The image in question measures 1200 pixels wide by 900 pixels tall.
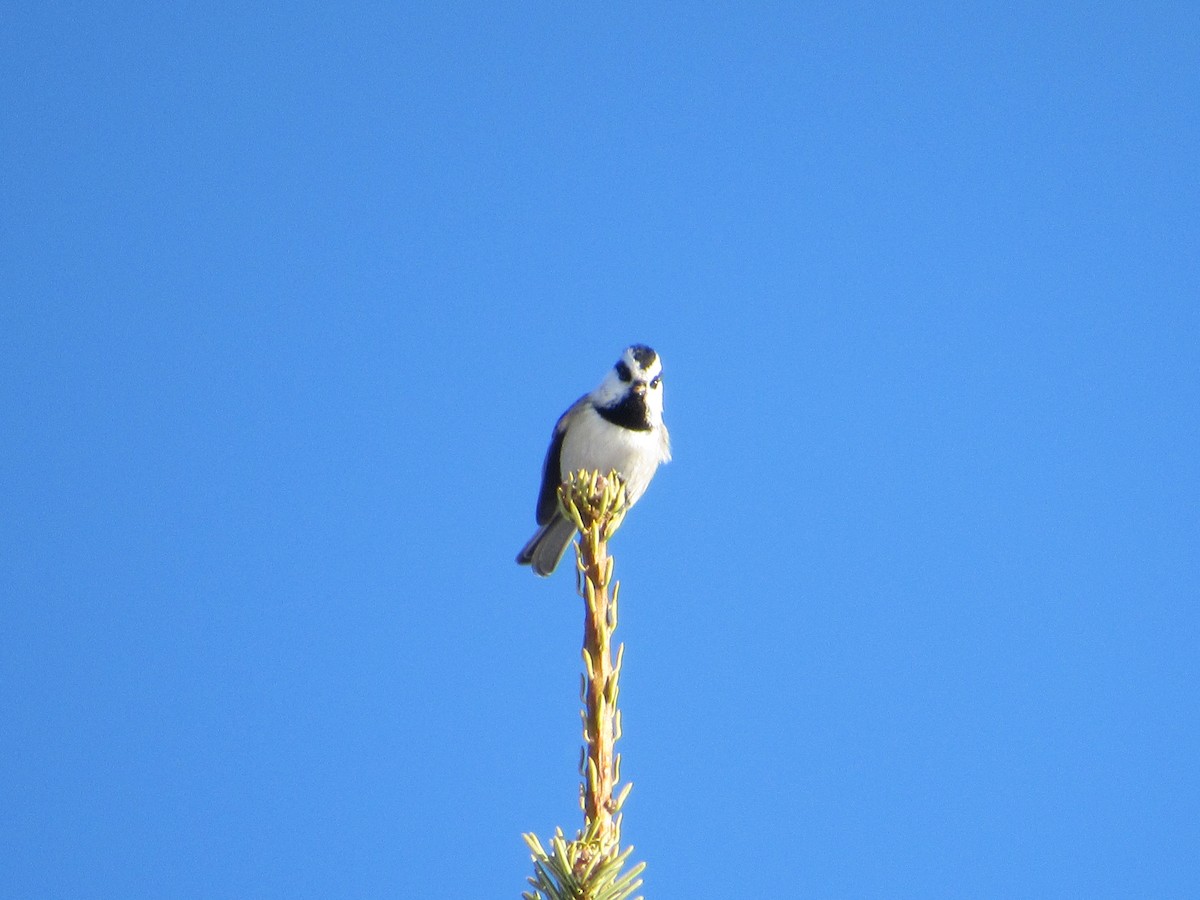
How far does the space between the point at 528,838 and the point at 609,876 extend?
142 millimetres

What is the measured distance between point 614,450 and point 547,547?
3.31 ft

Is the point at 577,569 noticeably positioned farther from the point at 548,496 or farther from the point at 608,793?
the point at 548,496

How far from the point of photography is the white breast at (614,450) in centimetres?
697

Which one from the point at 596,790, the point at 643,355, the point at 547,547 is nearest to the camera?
the point at 596,790

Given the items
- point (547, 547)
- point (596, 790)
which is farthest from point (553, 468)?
point (596, 790)

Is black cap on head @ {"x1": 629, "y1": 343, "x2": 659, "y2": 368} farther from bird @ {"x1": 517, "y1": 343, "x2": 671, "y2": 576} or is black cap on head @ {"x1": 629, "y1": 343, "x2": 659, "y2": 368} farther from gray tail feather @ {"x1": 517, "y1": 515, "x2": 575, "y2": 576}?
gray tail feather @ {"x1": 517, "y1": 515, "x2": 575, "y2": 576}

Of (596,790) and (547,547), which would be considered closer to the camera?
(596,790)

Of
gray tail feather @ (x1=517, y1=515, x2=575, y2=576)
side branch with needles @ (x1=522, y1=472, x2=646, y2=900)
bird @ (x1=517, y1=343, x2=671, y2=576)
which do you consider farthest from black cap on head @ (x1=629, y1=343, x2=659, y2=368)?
side branch with needles @ (x1=522, y1=472, x2=646, y2=900)

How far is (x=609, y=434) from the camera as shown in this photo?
23.0 ft

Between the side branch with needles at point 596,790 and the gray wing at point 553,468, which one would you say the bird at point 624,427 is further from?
the side branch with needles at point 596,790

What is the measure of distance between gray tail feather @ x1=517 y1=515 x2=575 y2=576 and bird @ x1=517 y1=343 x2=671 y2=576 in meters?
0.20

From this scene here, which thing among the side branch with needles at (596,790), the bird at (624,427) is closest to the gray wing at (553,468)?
the bird at (624,427)

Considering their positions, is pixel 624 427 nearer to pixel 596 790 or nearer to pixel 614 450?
pixel 614 450

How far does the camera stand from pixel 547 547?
7.70 m
